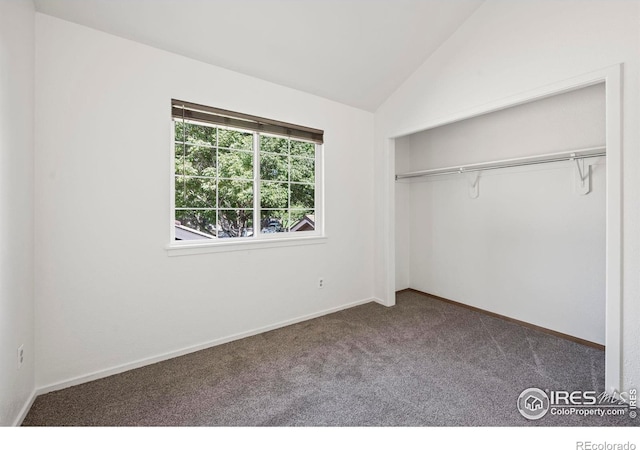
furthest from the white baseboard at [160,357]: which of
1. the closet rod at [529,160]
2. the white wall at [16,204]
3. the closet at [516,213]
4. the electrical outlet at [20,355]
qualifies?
the closet rod at [529,160]

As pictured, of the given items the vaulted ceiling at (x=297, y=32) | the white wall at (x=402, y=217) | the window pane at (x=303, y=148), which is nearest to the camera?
the vaulted ceiling at (x=297, y=32)

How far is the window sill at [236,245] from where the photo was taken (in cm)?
244

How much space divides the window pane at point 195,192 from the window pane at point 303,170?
88cm

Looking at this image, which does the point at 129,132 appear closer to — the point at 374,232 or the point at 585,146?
the point at 374,232

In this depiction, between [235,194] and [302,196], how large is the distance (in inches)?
30.1

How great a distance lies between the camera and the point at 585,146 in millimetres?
2633

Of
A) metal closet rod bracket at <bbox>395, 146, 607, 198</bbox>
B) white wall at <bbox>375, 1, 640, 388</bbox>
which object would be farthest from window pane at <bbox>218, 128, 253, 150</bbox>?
metal closet rod bracket at <bbox>395, 146, 607, 198</bbox>

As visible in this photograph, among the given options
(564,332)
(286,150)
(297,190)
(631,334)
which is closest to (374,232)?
(297,190)

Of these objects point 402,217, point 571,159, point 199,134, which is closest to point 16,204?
point 199,134

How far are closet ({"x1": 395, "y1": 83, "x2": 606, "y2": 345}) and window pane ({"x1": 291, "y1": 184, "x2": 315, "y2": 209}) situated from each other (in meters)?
1.33

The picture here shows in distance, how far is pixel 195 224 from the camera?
2621mm

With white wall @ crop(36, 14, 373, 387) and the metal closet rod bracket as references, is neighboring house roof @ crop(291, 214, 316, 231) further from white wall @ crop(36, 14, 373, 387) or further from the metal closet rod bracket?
the metal closet rod bracket

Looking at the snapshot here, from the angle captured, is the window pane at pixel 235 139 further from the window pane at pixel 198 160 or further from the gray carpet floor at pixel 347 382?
the gray carpet floor at pixel 347 382

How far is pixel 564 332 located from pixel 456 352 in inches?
47.5
